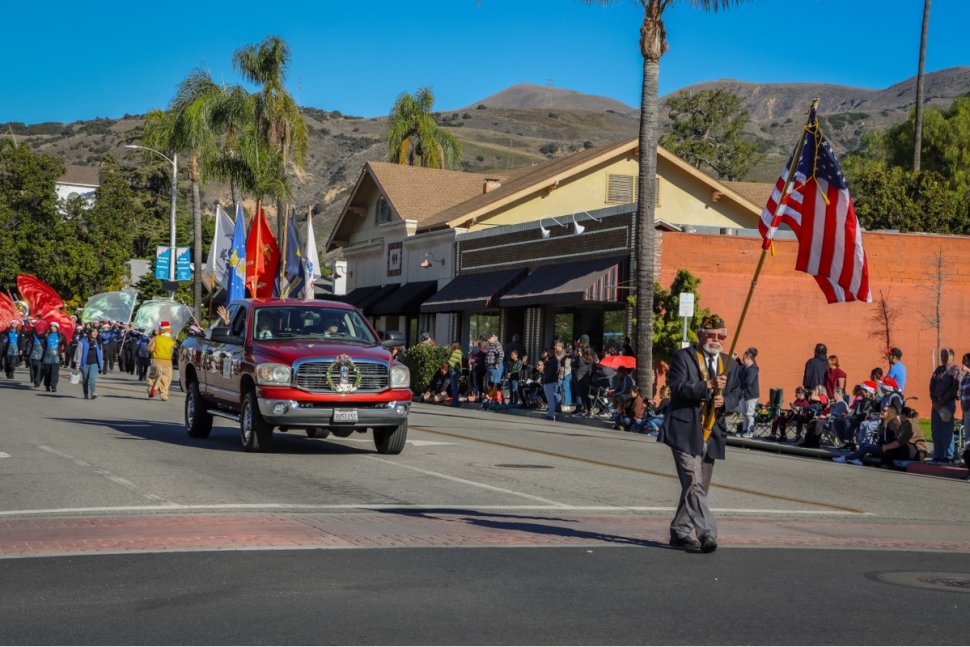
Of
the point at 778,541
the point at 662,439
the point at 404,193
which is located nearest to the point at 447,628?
the point at 662,439

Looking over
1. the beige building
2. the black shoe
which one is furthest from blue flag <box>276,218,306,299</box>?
the black shoe

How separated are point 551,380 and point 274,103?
22896 mm

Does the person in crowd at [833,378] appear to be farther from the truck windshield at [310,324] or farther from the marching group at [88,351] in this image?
the marching group at [88,351]

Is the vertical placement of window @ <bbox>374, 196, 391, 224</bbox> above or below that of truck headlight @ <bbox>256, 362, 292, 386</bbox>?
above

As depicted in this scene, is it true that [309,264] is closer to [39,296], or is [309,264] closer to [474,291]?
[474,291]

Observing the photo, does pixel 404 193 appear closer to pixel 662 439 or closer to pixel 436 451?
pixel 436 451

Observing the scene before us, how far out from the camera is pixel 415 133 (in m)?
64.9

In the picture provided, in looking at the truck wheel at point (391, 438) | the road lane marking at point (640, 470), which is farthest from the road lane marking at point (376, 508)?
the truck wheel at point (391, 438)

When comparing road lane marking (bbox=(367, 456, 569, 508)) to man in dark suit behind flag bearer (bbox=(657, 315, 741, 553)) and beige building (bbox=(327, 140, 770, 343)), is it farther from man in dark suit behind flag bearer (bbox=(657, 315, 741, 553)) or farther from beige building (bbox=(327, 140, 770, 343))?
beige building (bbox=(327, 140, 770, 343))

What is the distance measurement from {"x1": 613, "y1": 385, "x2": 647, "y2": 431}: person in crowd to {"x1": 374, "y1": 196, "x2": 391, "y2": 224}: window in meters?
26.8

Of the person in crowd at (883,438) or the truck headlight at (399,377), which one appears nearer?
the truck headlight at (399,377)

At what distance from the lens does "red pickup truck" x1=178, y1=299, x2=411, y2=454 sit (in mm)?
16859

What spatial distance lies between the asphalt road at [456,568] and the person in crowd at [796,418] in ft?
21.3

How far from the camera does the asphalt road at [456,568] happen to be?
695 centimetres
